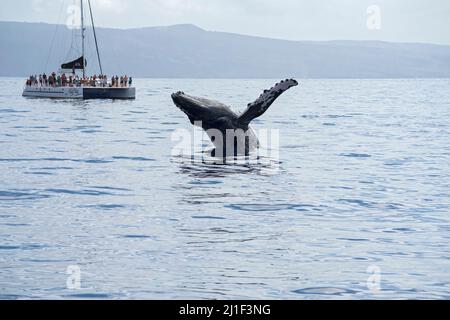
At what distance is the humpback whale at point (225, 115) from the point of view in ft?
50.7

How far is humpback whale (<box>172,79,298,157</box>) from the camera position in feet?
50.7

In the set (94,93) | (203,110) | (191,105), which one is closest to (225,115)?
(203,110)

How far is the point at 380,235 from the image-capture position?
32.4ft

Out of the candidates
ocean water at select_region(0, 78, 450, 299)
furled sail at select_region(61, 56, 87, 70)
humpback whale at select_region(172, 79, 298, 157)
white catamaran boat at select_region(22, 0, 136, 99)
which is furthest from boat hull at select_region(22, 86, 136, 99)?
humpback whale at select_region(172, 79, 298, 157)

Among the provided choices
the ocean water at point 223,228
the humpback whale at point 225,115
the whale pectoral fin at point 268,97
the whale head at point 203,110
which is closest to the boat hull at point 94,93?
the ocean water at point 223,228

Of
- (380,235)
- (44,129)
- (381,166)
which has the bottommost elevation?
(380,235)

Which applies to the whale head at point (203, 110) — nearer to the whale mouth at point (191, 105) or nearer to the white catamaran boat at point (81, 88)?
the whale mouth at point (191, 105)

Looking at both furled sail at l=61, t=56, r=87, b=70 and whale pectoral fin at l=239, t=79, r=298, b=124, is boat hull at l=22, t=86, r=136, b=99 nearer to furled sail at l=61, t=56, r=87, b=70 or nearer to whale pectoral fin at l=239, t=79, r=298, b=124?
furled sail at l=61, t=56, r=87, b=70

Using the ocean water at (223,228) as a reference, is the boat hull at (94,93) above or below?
above

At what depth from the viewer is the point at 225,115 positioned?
15969 mm

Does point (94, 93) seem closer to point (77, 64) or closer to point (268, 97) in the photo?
point (77, 64)

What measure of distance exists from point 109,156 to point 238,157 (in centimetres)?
399
